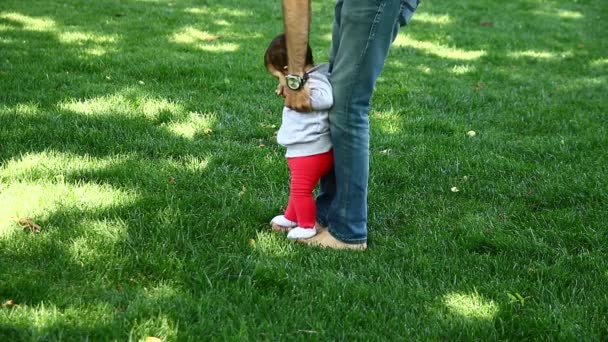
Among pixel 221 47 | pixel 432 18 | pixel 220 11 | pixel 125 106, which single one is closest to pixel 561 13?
pixel 432 18

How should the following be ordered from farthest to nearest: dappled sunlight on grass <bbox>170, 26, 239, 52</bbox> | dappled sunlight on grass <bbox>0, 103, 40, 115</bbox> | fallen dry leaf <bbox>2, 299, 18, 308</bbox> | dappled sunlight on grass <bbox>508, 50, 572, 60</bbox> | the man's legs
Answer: dappled sunlight on grass <bbox>508, 50, 572, 60</bbox> → dappled sunlight on grass <bbox>170, 26, 239, 52</bbox> → dappled sunlight on grass <bbox>0, 103, 40, 115</bbox> → the man's legs → fallen dry leaf <bbox>2, 299, 18, 308</bbox>

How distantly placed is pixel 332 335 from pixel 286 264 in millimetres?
578

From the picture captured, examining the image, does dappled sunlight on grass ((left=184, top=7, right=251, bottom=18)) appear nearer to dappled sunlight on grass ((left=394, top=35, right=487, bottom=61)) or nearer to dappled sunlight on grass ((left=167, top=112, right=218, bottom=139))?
dappled sunlight on grass ((left=394, top=35, right=487, bottom=61))

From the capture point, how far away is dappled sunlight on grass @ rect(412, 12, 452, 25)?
10.1 m

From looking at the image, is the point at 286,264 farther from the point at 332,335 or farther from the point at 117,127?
the point at 117,127

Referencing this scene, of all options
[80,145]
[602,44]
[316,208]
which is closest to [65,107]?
[80,145]

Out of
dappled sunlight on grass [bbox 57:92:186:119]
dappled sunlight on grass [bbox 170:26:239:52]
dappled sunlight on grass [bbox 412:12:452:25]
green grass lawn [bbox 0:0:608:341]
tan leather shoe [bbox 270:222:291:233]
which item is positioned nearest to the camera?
green grass lawn [bbox 0:0:608:341]

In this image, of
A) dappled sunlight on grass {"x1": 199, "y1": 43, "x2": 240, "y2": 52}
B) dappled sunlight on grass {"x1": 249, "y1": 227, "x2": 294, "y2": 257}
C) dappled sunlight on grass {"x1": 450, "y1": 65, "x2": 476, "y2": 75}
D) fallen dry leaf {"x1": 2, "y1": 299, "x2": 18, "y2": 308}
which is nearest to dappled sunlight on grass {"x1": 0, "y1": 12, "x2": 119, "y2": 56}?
dappled sunlight on grass {"x1": 199, "y1": 43, "x2": 240, "y2": 52}

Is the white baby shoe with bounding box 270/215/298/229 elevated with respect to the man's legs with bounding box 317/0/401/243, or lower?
lower

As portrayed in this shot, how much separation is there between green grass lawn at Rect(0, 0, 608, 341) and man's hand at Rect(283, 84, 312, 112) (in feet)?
2.12

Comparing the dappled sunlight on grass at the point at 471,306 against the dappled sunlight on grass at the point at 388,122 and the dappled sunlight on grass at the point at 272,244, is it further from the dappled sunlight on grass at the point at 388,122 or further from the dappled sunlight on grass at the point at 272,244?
the dappled sunlight on grass at the point at 388,122

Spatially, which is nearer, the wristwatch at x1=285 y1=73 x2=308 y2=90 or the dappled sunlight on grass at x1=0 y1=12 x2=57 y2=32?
the wristwatch at x1=285 y1=73 x2=308 y2=90

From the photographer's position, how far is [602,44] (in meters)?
9.22

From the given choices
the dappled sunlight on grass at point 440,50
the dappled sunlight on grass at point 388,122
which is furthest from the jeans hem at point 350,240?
the dappled sunlight on grass at point 440,50
